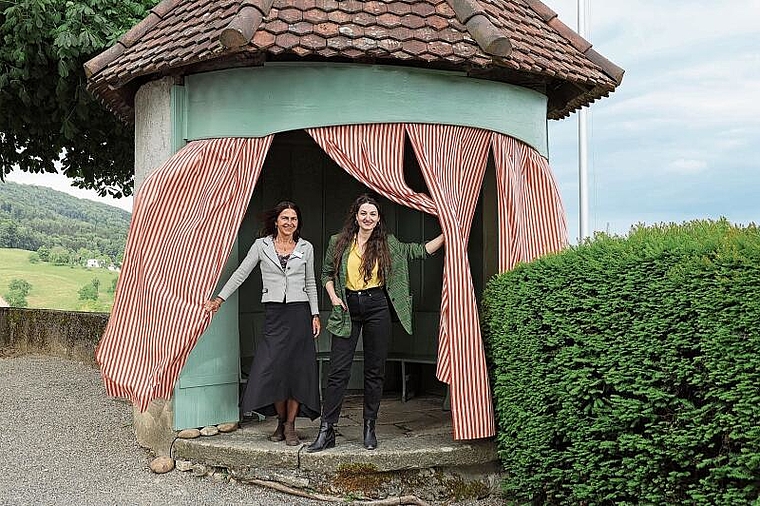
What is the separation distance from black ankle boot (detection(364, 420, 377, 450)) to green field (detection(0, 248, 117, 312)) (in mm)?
14462

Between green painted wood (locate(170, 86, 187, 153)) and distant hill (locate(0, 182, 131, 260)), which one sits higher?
distant hill (locate(0, 182, 131, 260))

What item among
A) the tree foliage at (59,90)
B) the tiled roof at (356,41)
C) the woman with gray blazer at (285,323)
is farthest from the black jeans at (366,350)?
the tree foliage at (59,90)

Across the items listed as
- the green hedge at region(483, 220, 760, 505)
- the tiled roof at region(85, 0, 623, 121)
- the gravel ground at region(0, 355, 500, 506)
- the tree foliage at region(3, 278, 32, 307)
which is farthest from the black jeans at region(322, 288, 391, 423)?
the tree foliage at region(3, 278, 32, 307)

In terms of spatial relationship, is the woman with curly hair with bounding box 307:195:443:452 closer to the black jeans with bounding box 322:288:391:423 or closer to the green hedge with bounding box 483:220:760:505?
the black jeans with bounding box 322:288:391:423

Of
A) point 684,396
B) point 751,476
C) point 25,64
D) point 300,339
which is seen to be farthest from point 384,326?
point 25,64

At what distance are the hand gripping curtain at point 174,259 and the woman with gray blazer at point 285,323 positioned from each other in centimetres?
26

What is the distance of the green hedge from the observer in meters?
4.94

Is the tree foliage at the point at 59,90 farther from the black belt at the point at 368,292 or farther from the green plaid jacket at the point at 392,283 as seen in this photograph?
the black belt at the point at 368,292

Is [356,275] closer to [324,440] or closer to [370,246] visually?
[370,246]

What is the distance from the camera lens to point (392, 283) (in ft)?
24.0

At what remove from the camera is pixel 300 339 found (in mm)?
7500

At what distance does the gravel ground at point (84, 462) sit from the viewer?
711 cm

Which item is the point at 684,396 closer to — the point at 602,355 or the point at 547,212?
the point at 602,355

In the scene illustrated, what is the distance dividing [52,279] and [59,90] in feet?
37.2
